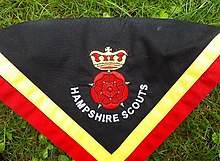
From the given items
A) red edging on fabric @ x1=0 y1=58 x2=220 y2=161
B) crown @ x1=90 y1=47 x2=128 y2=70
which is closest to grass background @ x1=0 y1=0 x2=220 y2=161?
red edging on fabric @ x1=0 y1=58 x2=220 y2=161

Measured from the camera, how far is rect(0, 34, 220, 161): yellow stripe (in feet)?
4.62

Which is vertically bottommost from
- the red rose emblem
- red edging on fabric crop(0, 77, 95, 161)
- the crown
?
red edging on fabric crop(0, 77, 95, 161)

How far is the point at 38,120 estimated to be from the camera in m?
1.45

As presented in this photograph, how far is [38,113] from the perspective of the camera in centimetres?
144

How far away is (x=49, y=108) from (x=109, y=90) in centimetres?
21

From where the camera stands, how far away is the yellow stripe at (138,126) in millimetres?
1407

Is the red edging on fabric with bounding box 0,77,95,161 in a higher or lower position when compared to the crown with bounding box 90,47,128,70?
lower

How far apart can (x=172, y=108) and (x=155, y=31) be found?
0.88 ft

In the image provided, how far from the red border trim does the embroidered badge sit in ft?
0.53

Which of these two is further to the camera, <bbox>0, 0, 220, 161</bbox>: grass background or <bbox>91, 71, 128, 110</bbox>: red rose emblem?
<bbox>0, 0, 220, 161</bbox>: grass background

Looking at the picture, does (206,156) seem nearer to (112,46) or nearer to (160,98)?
(160,98)

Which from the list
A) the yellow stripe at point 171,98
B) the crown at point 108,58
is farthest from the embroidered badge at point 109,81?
the yellow stripe at point 171,98

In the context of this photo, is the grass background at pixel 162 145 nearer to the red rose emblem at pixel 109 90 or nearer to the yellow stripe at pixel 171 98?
the yellow stripe at pixel 171 98

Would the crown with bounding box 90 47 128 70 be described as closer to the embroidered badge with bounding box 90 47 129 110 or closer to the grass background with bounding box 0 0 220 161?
the embroidered badge with bounding box 90 47 129 110
